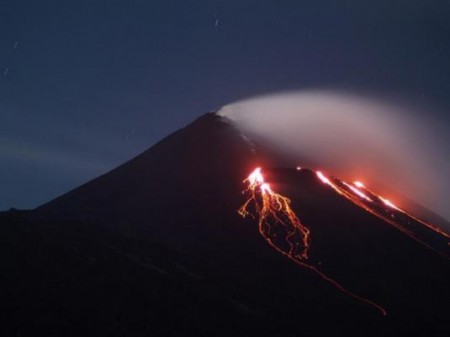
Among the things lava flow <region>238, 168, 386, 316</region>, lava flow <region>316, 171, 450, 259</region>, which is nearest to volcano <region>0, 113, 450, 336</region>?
lava flow <region>316, 171, 450, 259</region>

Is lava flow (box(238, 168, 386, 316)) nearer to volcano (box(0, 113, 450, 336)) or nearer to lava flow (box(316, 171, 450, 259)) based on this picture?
volcano (box(0, 113, 450, 336))

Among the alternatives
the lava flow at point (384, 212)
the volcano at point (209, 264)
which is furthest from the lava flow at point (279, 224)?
the lava flow at point (384, 212)

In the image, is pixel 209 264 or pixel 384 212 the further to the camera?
pixel 384 212

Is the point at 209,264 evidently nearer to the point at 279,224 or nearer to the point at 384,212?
the point at 279,224

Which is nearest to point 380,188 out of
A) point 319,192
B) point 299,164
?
point 299,164

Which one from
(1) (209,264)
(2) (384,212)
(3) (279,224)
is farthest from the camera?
(2) (384,212)

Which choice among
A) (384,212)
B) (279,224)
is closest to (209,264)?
(279,224)
